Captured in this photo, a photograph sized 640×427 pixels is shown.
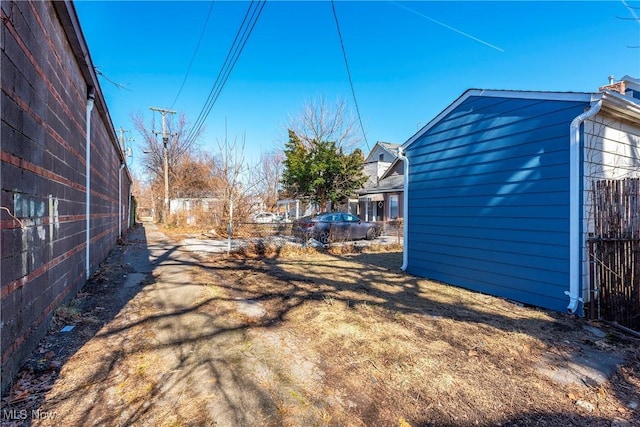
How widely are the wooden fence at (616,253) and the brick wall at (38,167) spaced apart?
20.2 feet

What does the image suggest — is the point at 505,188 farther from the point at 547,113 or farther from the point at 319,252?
the point at 319,252

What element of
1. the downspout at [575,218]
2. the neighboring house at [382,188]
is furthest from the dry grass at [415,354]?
the neighboring house at [382,188]

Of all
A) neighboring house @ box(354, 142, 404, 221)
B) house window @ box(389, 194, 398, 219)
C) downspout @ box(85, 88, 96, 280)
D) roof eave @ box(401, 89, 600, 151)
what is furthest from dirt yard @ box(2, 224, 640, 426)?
house window @ box(389, 194, 398, 219)

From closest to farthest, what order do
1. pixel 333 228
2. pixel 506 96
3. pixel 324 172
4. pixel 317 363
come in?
pixel 317 363
pixel 506 96
pixel 333 228
pixel 324 172

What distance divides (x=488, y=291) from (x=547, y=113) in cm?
296

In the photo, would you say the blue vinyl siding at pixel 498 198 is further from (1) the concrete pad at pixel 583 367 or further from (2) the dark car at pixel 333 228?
(2) the dark car at pixel 333 228

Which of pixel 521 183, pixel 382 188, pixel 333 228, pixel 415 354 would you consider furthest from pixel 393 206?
pixel 415 354

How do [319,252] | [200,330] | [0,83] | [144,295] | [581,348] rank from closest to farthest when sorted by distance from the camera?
[0,83] < [581,348] < [200,330] < [144,295] < [319,252]

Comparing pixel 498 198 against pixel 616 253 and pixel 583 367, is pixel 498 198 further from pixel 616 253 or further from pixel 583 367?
pixel 583 367

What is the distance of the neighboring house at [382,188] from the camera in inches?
766

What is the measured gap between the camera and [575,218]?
14.3 ft

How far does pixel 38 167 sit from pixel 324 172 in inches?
675

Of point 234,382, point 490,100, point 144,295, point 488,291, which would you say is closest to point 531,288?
point 488,291

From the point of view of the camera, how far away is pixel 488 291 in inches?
219
